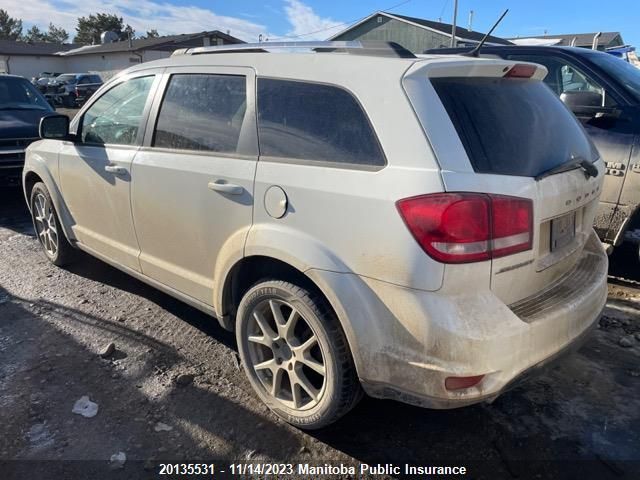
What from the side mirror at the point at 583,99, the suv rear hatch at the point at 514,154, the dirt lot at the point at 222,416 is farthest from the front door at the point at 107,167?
the side mirror at the point at 583,99

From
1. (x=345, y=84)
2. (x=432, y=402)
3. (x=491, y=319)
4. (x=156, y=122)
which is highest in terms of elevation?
(x=345, y=84)

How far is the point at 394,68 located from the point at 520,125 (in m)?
0.65

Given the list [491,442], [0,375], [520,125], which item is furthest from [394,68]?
[0,375]

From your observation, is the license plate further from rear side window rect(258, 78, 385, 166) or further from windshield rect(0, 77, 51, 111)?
windshield rect(0, 77, 51, 111)

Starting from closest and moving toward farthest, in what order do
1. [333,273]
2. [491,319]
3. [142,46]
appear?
[491,319], [333,273], [142,46]

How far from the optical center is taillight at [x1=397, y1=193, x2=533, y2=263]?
2004mm

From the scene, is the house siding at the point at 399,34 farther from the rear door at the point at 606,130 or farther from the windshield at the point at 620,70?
the rear door at the point at 606,130

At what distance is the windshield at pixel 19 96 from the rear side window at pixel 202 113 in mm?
6219

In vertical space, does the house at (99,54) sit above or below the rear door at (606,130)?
above

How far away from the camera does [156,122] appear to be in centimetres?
329

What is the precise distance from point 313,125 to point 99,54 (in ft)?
162

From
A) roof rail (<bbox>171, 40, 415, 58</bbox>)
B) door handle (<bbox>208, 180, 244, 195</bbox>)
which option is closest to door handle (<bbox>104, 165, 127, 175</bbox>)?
door handle (<bbox>208, 180, 244, 195</bbox>)

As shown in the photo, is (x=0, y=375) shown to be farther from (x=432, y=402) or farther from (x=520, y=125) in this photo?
(x=520, y=125)

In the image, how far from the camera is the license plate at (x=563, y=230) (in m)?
2.38
